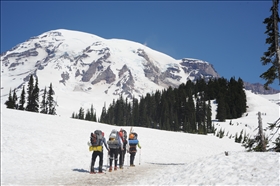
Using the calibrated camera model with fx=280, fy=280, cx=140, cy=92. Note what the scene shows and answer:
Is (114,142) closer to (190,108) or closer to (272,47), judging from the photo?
(272,47)

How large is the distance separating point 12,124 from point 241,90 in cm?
8221

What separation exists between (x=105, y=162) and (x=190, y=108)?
71.7 meters

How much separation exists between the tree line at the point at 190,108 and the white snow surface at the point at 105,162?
40.4 m

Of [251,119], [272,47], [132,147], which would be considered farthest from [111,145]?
[251,119]

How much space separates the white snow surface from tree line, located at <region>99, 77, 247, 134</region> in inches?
1590

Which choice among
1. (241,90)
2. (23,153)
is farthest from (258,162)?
(241,90)

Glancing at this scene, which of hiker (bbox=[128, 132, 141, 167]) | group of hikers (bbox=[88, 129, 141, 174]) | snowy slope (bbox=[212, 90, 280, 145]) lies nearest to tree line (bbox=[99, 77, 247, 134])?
snowy slope (bbox=[212, 90, 280, 145])

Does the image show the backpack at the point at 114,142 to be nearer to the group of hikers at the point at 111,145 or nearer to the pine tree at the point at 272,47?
the group of hikers at the point at 111,145

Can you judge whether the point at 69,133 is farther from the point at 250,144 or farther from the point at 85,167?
the point at 250,144

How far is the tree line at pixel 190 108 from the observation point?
84.8 m

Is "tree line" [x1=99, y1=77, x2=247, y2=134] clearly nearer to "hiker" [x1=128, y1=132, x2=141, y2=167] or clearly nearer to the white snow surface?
the white snow surface

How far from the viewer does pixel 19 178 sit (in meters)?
15.1

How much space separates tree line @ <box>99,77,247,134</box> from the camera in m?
84.8

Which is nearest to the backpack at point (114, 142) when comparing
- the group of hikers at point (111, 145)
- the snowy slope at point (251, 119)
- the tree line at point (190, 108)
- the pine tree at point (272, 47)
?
the group of hikers at point (111, 145)
